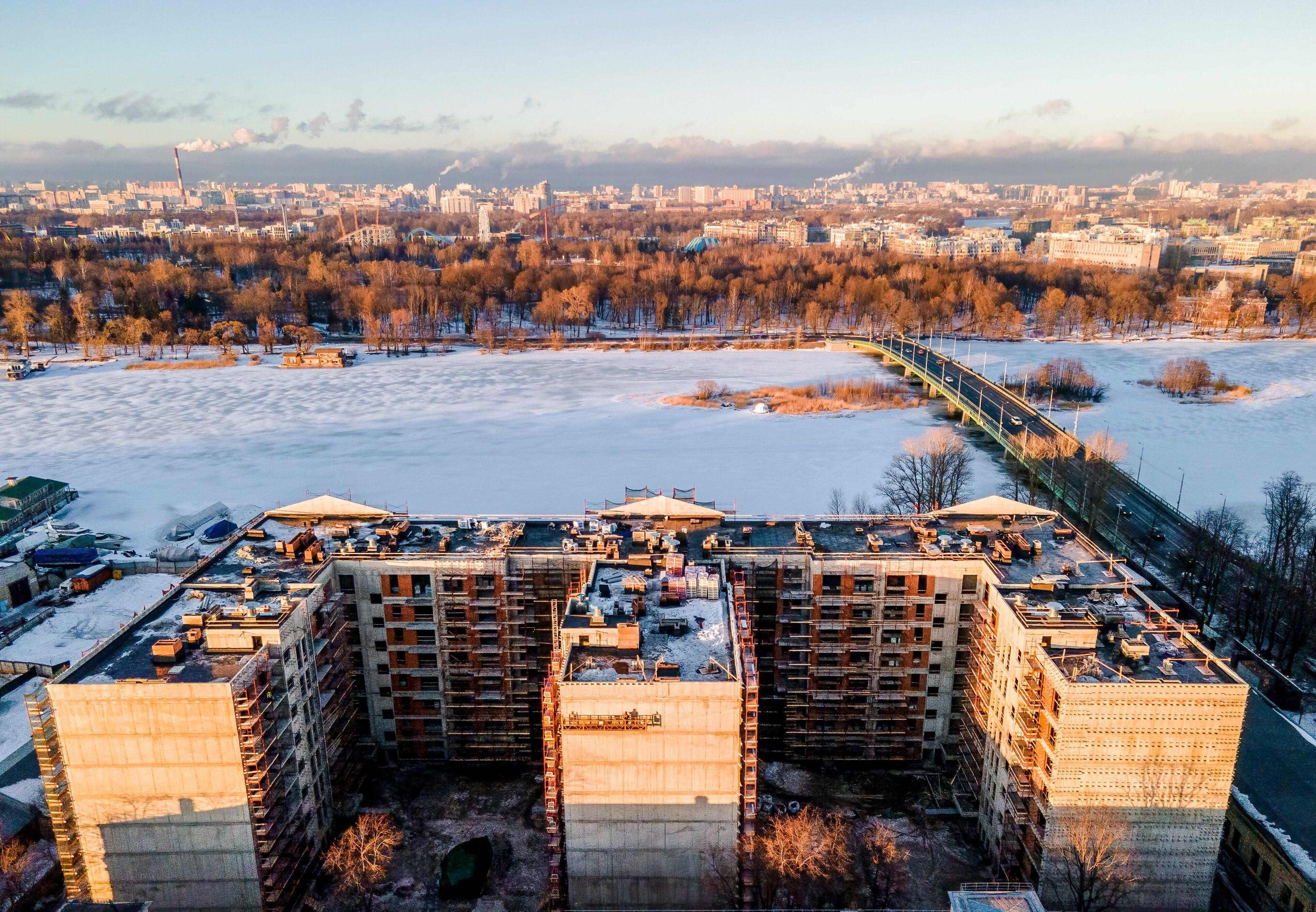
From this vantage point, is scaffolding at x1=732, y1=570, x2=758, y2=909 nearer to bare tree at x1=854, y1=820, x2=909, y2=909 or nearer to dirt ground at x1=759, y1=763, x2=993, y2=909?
bare tree at x1=854, y1=820, x2=909, y2=909

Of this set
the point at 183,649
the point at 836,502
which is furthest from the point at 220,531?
the point at 836,502

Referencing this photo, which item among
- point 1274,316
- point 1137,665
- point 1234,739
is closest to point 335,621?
point 1137,665

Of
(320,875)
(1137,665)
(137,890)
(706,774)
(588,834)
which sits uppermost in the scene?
(1137,665)

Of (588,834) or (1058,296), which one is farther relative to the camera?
(1058,296)

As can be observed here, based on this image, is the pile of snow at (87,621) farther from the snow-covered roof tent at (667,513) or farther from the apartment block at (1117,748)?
the apartment block at (1117,748)

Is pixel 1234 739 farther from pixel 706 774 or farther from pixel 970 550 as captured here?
pixel 706 774

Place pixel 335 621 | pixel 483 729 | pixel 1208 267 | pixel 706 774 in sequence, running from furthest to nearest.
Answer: pixel 1208 267 < pixel 483 729 < pixel 335 621 < pixel 706 774

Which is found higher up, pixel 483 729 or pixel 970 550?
pixel 970 550
